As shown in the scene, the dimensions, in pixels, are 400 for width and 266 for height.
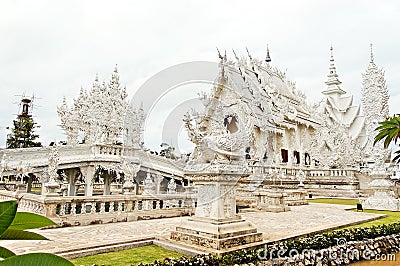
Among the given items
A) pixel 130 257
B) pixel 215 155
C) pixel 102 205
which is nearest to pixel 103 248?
pixel 130 257

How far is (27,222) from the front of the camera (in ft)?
5.81

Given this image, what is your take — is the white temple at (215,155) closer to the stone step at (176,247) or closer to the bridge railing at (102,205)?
the bridge railing at (102,205)

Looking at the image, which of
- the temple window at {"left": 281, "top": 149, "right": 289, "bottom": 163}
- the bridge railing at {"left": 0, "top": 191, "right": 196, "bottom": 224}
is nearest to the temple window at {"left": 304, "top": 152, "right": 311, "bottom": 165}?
the temple window at {"left": 281, "top": 149, "right": 289, "bottom": 163}

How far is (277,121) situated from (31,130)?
90.4 ft

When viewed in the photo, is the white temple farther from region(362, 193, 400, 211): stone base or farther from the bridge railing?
region(362, 193, 400, 211): stone base

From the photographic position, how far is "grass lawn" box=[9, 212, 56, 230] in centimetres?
176

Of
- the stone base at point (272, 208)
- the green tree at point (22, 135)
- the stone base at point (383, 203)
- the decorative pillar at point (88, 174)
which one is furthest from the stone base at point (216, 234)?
the green tree at point (22, 135)

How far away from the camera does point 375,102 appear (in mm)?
24406

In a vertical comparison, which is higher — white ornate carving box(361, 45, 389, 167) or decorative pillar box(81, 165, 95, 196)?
white ornate carving box(361, 45, 389, 167)

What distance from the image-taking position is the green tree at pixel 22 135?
3478cm

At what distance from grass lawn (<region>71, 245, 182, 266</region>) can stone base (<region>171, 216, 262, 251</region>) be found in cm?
47

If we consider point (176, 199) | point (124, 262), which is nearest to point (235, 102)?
point (176, 199)

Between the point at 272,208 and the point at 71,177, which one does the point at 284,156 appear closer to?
the point at 272,208

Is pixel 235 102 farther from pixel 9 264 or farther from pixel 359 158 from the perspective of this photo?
pixel 9 264
